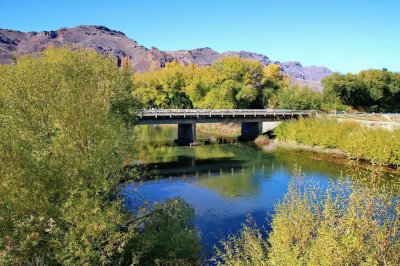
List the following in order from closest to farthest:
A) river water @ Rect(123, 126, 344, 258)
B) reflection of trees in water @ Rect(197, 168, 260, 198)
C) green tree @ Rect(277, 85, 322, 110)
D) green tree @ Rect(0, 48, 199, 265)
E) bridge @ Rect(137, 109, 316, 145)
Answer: green tree @ Rect(0, 48, 199, 265)
river water @ Rect(123, 126, 344, 258)
reflection of trees in water @ Rect(197, 168, 260, 198)
bridge @ Rect(137, 109, 316, 145)
green tree @ Rect(277, 85, 322, 110)

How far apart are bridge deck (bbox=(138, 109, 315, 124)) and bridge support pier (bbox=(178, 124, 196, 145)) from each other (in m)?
2.27

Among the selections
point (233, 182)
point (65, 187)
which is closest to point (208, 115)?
point (233, 182)

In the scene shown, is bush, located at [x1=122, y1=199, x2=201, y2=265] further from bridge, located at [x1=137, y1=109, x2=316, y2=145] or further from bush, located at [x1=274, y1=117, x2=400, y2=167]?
bridge, located at [x1=137, y1=109, x2=316, y2=145]

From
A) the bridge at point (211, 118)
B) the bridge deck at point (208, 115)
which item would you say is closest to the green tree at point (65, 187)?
the bridge deck at point (208, 115)

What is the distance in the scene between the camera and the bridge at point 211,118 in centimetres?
7019

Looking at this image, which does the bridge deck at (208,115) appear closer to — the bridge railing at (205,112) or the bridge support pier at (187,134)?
the bridge railing at (205,112)

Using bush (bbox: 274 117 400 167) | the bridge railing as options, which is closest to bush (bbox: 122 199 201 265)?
bush (bbox: 274 117 400 167)

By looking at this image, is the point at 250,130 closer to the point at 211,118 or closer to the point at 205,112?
the point at 211,118

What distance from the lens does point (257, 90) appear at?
98.2 metres

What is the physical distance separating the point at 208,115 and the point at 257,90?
27.9 meters

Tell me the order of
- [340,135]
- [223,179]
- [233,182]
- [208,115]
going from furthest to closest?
1. [208,115]
2. [340,135]
3. [223,179]
4. [233,182]

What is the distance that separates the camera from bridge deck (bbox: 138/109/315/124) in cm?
6969

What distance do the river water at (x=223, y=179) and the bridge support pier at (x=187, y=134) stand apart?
10.7 feet

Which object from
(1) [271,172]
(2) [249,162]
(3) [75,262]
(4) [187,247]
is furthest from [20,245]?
(2) [249,162]
